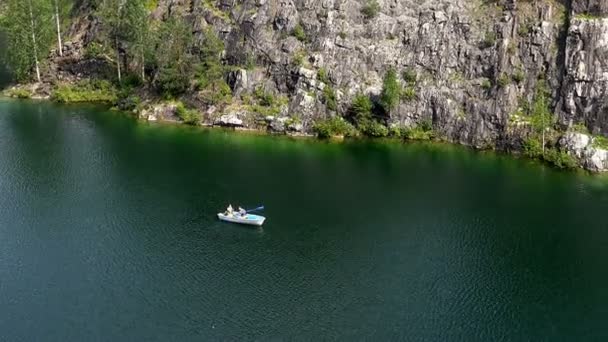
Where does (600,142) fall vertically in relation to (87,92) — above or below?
below

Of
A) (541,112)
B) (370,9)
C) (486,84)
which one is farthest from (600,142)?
(370,9)

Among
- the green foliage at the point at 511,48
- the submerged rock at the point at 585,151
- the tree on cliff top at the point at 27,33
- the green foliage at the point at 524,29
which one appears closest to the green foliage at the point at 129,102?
the tree on cliff top at the point at 27,33

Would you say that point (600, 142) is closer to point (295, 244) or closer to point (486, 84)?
point (486, 84)

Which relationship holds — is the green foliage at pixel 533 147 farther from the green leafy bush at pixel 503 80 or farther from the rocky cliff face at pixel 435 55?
the green leafy bush at pixel 503 80

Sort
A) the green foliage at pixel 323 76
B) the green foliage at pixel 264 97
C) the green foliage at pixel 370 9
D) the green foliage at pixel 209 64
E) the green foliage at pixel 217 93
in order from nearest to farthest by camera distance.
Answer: the green foliage at pixel 323 76 → the green foliage at pixel 264 97 → the green foliage at pixel 217 93 → the green foliage at pixel 209 64 → the green foliage at pixel 370 9

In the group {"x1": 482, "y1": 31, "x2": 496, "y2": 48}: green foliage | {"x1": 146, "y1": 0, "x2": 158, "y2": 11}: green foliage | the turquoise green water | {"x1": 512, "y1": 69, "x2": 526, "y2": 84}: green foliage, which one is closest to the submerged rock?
the turquoise green water

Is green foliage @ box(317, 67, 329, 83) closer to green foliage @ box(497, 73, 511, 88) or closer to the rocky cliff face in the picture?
the rocky cliff face
